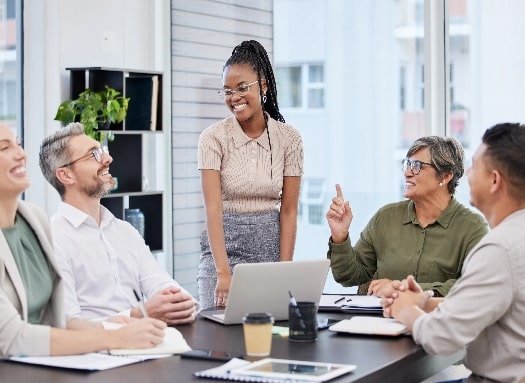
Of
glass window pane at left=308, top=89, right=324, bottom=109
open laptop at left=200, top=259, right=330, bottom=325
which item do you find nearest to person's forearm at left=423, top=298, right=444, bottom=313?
open laptop at left=200, top=259, right=330, bottom=325

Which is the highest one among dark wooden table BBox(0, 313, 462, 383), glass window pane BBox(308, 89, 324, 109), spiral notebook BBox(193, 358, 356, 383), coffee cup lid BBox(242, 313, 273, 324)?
glass window pane BBox(308, 89, 324, 109)

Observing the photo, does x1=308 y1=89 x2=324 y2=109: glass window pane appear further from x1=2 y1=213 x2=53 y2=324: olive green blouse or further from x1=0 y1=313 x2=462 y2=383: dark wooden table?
x1=2 y1=213 x2=53 y2=324: olive green blouse

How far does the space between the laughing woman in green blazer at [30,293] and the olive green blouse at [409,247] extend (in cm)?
114

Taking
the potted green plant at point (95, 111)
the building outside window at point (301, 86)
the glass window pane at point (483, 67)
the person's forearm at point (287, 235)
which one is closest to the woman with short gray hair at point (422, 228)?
the person's forearm at point (287, 235)

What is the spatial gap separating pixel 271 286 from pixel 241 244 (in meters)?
0.98

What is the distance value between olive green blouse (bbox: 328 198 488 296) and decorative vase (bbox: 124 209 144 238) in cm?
208

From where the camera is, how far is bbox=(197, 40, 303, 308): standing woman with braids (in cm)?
371

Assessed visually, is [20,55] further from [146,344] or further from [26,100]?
[146,344]

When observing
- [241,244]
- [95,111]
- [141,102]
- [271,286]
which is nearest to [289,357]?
[271,286]

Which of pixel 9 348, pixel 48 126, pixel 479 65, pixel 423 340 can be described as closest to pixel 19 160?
pixel 9 348

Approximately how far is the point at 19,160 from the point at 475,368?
134 centimetres

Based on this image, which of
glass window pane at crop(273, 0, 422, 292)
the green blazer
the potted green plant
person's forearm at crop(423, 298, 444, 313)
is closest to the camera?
the green blazer

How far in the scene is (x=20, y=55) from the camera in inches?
208

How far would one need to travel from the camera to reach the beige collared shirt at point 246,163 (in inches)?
148
